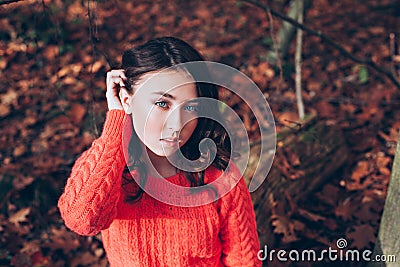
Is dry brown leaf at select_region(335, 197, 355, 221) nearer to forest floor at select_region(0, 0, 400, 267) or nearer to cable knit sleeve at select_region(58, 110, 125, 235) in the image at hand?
forest floor at select_region(0, 0, 400, 267)

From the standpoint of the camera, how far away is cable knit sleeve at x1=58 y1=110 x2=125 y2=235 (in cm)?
188

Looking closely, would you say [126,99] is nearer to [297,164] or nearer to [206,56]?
[297,164]

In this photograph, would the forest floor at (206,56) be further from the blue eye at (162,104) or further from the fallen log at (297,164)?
the blue eye at (162,104)

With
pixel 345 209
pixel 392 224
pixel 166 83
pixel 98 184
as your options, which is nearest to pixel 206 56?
pixel 345 209

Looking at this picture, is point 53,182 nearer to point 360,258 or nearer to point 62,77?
point 62,77

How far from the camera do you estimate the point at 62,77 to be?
487 centimetres

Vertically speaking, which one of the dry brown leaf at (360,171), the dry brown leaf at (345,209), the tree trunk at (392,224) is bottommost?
the dry brown leaf at (345,209)

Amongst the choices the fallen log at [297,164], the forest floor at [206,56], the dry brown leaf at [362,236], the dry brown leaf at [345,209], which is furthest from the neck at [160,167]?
the dry brown leaf at [345,209]

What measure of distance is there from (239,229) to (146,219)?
44 cm

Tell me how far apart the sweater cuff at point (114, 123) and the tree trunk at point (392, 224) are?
4.66ft

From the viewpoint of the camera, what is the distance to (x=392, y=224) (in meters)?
2.51

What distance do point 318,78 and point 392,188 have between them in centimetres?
269

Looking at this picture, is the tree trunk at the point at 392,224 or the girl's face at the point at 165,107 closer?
the girl's face at the point at 165,107

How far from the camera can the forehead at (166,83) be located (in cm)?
186
